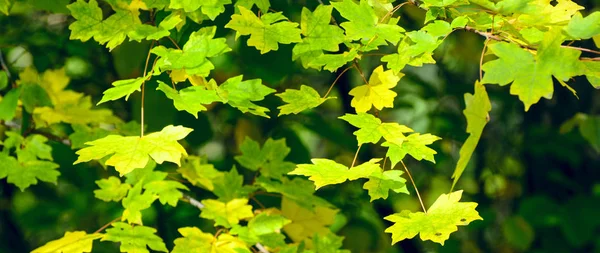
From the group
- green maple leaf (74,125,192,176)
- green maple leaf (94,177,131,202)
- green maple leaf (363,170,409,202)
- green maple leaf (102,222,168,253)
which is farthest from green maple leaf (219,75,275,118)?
green maple leaf (94,177,131,202)

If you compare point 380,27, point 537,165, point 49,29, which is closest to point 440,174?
point 537,165

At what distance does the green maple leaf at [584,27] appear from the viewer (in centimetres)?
102

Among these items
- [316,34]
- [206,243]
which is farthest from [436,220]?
[206,243]

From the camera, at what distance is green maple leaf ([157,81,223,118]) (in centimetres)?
123

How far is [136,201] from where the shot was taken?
1.54 meters

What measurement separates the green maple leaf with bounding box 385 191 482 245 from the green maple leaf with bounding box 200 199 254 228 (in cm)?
43

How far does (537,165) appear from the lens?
3.25 metres

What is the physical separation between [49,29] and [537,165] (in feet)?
6.43

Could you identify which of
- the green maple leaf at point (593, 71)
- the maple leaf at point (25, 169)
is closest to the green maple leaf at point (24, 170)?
the maple leaf at point (25, 169)

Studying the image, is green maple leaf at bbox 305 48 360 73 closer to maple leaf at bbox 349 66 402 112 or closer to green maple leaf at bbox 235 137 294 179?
maple leaf at bbox 349 66 402 112

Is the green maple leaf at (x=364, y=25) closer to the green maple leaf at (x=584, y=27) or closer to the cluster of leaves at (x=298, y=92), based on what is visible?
the cluster of leaves at (x=298, y=92)

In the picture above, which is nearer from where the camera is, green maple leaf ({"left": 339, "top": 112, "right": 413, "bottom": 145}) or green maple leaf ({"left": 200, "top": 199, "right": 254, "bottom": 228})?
green maple leaf ({"left": 339, "top": 112, "right": 413, "bottom": 145})

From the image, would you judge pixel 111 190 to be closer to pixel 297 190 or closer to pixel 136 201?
pixel 136 201

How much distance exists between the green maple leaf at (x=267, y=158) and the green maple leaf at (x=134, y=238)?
1.20 feet
